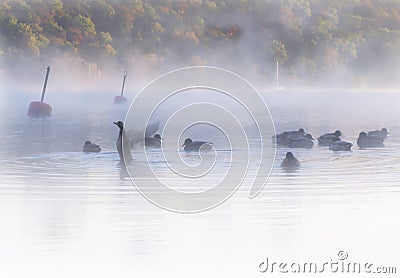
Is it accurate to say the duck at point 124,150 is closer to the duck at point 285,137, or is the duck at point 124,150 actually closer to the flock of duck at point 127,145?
the flock of duck at point 127,145

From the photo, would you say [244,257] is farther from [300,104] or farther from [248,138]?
[300,104]

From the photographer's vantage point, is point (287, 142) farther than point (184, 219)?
Yes

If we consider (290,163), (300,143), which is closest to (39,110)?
(300,143)

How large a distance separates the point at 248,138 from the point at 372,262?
9.69 m

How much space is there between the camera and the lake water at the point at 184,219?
8328mm

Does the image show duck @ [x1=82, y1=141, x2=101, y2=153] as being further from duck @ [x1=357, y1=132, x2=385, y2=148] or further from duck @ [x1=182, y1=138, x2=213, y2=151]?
duck @ [x1=357, y1=132, x2=385, y2=148]

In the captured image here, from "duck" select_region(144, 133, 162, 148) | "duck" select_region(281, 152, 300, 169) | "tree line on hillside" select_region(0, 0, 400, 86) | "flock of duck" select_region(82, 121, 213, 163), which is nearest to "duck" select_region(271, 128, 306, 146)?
"flock of duck" select_region(82, 121, 213, 163)

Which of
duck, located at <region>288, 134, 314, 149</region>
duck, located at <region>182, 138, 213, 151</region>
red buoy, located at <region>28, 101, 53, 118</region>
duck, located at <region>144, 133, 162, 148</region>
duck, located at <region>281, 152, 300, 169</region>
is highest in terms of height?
red buoy, located at <region>28, 101, 53, 118</region>

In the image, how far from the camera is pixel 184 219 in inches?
394

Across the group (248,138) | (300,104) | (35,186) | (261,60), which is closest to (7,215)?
(35,186)

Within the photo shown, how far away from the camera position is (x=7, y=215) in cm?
1021

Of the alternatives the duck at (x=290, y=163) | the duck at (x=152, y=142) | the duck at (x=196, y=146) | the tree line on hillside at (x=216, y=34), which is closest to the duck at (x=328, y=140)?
the duck at (x=196, y=146)

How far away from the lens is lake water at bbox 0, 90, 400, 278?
27.3 ft

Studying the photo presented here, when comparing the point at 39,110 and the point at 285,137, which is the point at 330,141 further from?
the point at 39,110
